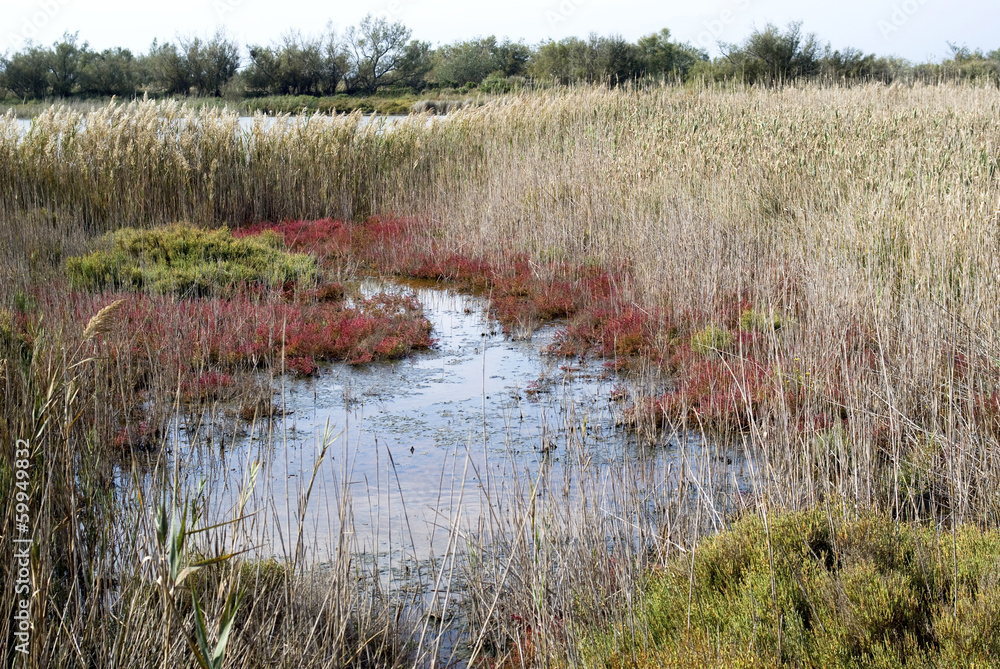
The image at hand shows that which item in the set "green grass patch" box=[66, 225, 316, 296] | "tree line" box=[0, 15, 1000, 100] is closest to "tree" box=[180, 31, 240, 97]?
"tree line" box=[0, 15, 1000, 100]

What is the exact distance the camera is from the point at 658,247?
727cm

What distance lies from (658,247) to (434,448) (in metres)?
3.55

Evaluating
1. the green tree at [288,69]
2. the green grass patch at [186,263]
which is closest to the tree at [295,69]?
the green tree at [288,69]

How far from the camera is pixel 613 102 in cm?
1331

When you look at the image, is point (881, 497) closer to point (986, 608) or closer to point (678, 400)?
point (986, 608)

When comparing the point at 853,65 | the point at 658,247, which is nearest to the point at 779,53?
the point at 853,65

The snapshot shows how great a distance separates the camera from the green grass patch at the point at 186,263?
7.31 meters

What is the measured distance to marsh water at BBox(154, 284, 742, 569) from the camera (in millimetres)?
3229

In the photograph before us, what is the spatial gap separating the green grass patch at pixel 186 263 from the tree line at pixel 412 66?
27.3 ft

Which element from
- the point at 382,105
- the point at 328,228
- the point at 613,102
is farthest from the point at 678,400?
the point at 382,105

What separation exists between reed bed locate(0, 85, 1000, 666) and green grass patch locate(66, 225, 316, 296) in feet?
1.81
